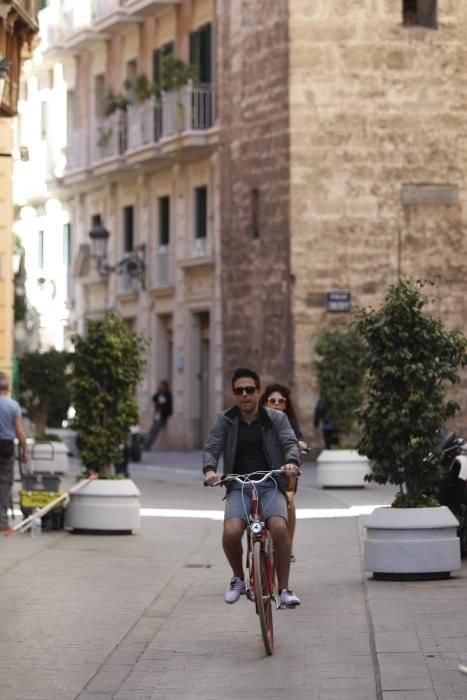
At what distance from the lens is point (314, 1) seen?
125 ft

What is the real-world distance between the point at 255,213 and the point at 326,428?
24.0 feet

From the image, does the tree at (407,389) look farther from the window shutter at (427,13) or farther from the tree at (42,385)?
the window shutter at (427,13)

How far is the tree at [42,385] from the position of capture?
37.8 meters

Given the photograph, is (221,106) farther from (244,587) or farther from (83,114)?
(244,587)

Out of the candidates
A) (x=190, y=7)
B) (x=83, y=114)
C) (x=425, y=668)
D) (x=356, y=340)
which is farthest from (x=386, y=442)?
(x=83, y=114)

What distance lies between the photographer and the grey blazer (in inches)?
450

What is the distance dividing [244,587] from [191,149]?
32199 millimetres

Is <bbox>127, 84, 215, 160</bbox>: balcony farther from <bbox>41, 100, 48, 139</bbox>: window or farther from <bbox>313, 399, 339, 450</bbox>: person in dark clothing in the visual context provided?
<bbox>313, 399, 339, 450</bbox>: person in dark clothing

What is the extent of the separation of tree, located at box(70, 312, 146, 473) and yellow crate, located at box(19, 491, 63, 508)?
66 cm

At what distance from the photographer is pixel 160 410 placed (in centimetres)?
4381

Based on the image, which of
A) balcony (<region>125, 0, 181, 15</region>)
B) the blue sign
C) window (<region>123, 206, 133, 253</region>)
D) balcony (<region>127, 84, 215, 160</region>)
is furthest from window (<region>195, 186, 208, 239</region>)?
the blue sign

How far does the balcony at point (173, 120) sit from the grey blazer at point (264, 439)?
101 feet

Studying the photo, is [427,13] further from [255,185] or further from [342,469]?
[342,469]

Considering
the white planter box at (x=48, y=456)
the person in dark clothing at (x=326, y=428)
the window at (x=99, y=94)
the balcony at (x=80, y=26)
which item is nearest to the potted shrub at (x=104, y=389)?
the white planter box at (x=48, y=456)
